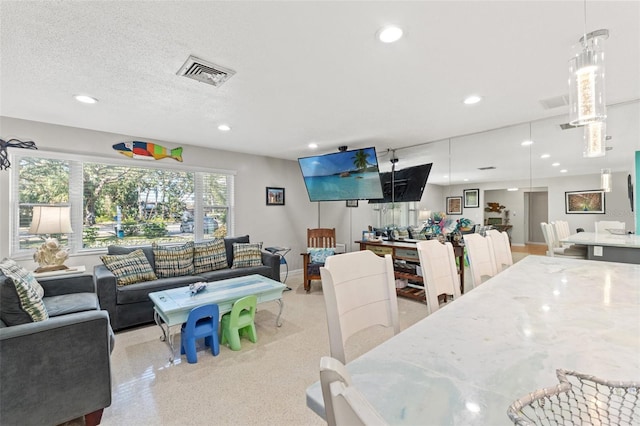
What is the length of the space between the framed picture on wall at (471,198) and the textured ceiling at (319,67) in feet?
1.62

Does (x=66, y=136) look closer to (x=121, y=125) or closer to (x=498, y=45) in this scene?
(x=121, y=125)

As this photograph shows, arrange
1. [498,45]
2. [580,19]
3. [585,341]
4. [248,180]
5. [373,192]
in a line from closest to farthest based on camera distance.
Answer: [585,341]
[580,19]
[498,45]
[373,192]
[248,180]

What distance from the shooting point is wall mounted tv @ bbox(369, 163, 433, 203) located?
456 cm

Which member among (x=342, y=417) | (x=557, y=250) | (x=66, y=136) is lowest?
(x=557, y=250)

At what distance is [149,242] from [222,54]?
333 cm

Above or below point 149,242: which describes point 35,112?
above

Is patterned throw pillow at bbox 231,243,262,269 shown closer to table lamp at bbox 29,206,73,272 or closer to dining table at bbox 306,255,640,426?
table lamp at bbox 29,206,73,272

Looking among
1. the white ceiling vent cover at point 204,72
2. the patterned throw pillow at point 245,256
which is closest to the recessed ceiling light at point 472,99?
the white ceiling vent cover at point 204,72

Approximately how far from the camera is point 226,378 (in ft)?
7.20

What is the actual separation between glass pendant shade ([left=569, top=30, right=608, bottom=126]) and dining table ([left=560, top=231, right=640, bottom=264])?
234 cm

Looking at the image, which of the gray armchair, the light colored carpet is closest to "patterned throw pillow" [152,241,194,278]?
the light colored carpet

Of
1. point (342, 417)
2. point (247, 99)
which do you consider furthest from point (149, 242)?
point (342, 417)

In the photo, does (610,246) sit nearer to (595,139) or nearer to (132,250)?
(595,139)

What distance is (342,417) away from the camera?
0.32 metres
